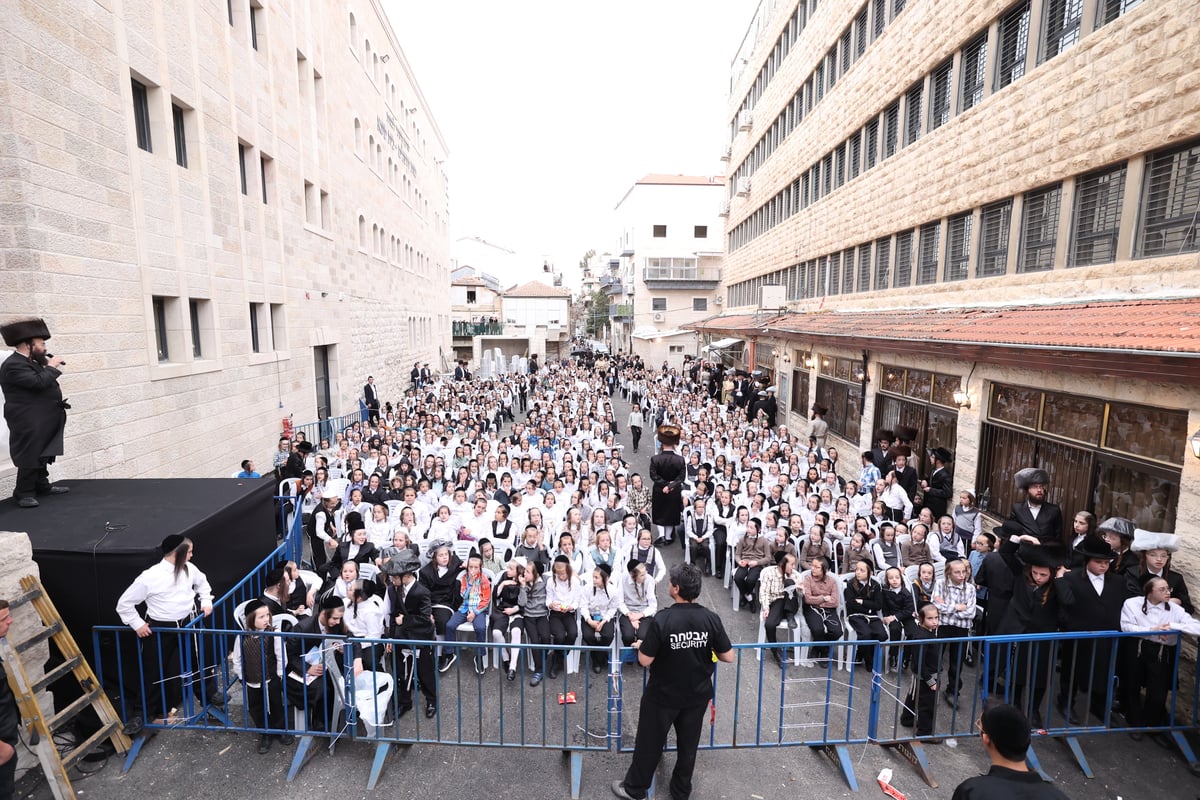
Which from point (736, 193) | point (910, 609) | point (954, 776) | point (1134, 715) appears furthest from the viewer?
point (736, 193)

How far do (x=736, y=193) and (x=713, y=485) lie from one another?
956 inches

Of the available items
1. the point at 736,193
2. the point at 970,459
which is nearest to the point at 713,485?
the point at 970,459

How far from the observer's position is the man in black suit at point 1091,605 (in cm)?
532

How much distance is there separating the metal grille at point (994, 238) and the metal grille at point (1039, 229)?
1.08 feet

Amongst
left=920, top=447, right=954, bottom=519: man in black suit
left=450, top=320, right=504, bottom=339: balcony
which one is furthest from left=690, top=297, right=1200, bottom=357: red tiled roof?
left=450, top=320, right=504, bottom=339: balcony

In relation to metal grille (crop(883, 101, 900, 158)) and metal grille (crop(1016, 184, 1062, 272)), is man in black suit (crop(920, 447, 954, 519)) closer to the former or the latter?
metal grille (crop(1016, 184, 1062, 272))

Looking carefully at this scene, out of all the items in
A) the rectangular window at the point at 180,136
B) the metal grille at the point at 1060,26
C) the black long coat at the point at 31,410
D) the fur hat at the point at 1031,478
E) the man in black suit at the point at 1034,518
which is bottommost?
the man in black suit at the point at 1034,518

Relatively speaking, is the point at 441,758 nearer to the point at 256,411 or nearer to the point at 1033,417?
the point at 1033,417

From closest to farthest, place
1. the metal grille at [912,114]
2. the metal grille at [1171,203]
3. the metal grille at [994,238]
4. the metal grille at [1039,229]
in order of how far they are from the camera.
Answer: the metal grille at [1171,203] < the metal grille at [1039,229] < the metal grille at [994,238] < the metal grille at [912,114]

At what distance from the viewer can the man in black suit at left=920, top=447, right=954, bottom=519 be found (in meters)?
9.41

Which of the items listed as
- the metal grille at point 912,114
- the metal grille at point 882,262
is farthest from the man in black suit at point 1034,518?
the metal grille at point 912,114

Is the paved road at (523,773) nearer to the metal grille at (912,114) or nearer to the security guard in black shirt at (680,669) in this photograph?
the security guard in black shirt at (680,669)

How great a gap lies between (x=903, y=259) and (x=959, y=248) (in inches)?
86.4

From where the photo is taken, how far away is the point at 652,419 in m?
20.4
